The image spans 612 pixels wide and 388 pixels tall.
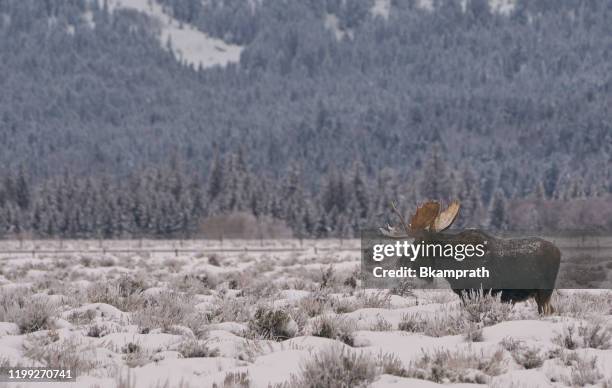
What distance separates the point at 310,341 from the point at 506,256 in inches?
118

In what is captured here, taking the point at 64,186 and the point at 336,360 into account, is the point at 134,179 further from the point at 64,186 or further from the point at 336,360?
the point at 336,360

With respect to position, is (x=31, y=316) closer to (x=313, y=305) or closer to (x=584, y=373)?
(x=313, y=305)

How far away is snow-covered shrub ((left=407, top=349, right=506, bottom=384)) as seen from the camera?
23.3 ft

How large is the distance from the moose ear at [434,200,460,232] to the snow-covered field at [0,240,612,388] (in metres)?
1.06

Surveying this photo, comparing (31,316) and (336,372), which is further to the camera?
(31,316)

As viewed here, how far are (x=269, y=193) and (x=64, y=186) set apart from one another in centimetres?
2575

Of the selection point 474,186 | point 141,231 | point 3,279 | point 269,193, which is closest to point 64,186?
point 141,231

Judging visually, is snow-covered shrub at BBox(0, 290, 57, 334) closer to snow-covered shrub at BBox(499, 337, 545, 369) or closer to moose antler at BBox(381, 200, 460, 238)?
moose antler at BBox(381, 200, 460, 238)

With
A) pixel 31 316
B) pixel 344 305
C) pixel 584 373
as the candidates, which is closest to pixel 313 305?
pixel 344 305

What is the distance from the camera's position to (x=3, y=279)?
61.6ft

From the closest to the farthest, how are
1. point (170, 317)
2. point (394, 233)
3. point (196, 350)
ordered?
1. point (196, 350)
2. point (170, 317)
3. point (394, 233)

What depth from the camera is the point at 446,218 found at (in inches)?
427

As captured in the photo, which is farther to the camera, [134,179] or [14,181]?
[14,181]

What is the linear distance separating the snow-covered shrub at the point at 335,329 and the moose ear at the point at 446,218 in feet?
6.59
